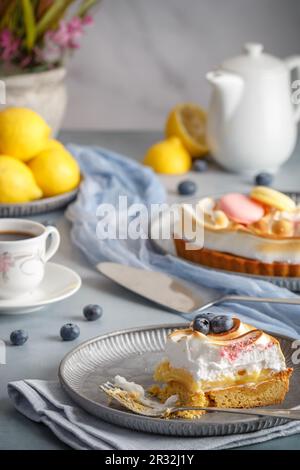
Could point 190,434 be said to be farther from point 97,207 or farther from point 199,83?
point 199,83

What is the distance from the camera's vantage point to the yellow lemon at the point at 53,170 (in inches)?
74.4

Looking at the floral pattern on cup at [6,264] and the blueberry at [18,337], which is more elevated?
the floral pattern on cup at [6,264]

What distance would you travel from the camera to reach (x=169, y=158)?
7.27ft

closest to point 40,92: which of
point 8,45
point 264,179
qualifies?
point 8,45

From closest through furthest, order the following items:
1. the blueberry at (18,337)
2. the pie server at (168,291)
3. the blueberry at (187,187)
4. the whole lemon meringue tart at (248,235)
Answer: the blueberry at (18,337) → the pie server at (168,291) → the whole lemon meringue tart at (248,235) → the blueberry at (187,187)

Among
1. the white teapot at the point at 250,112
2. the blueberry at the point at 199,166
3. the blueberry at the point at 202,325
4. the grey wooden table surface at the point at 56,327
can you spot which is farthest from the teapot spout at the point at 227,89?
the blueberry at the point at 202,325

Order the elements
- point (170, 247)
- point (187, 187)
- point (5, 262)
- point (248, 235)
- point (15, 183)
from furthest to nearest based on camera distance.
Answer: point (187, 187) → point (15, 183) → point (170, 247) → point (248, 235) → point (5, 262)

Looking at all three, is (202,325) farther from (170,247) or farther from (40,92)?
(40,92)

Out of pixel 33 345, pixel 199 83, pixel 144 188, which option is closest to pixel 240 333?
pixel 33 345

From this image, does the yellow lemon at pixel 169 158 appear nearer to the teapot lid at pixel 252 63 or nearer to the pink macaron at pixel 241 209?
the teapot lid at pixel 252 63

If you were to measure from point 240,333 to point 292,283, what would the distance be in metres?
0.38

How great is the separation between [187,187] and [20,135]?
37 cm

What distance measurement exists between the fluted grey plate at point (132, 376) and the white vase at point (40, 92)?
104cm

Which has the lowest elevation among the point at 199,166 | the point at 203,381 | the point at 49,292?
the point at 199,166
